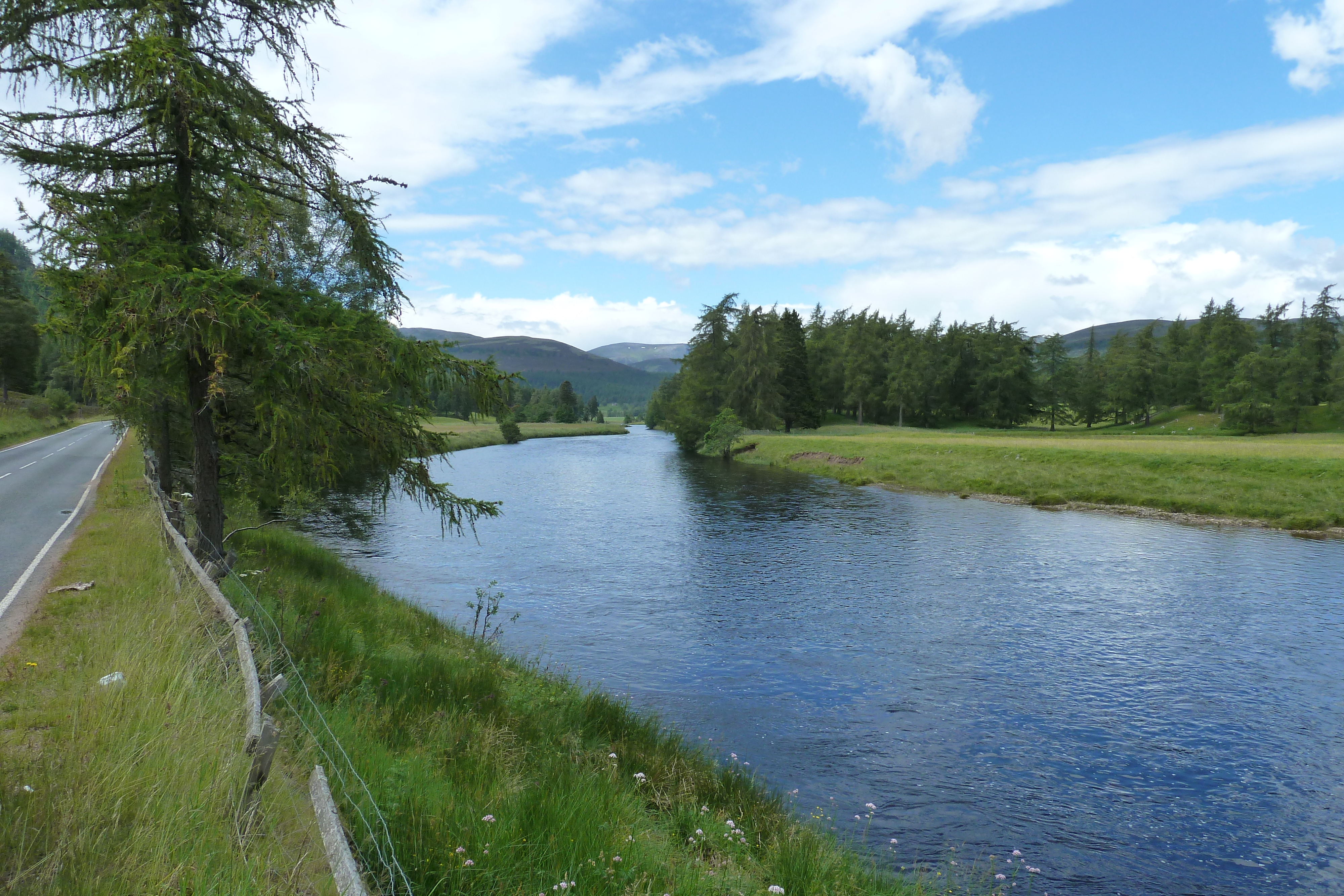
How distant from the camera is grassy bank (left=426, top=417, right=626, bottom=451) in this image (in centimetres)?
8156

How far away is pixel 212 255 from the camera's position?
404 inches

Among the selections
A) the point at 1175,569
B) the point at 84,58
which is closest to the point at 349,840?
the point at 84,58

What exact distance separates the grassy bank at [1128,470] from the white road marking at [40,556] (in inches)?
1510

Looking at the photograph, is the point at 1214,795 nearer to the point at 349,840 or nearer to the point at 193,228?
the point at 349,840

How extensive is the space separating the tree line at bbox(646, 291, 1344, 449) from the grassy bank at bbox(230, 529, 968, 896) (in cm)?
5919

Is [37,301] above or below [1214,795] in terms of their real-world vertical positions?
above

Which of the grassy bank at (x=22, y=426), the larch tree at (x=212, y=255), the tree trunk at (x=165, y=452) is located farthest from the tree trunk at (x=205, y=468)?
the grassy bank at (x=22, y=426)

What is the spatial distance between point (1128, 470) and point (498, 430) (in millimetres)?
75210

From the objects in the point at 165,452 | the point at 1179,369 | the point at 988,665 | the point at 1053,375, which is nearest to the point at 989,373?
the point at 1053,375

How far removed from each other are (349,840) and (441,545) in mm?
21918

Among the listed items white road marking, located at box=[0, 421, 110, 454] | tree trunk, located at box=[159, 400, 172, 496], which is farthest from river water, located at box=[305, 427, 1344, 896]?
white road marking, located at box=[0, 421, 110, 454]

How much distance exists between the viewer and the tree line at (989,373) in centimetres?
7412

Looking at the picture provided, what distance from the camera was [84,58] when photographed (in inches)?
339

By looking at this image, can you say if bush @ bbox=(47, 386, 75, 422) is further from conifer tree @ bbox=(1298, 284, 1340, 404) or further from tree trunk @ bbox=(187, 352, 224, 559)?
conifer tree @ bbox=(1298, 284, 1340, 404)
